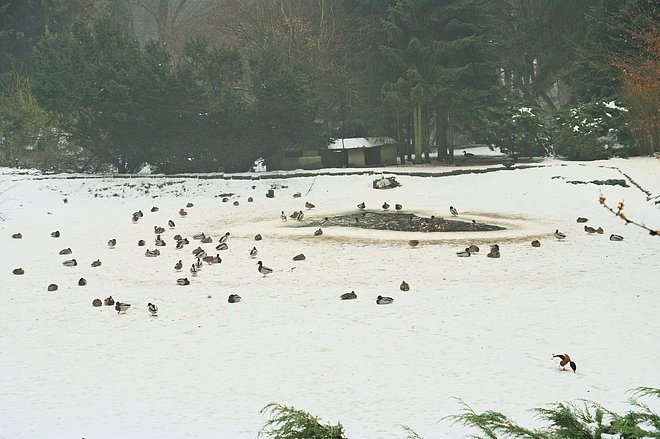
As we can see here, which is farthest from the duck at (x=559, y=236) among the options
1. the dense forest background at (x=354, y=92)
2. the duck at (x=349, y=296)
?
the dense forest background at (x=354, y=92)

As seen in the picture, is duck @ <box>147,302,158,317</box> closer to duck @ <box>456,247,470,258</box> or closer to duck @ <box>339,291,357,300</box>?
duck @ <box>339,291,357,300</box>

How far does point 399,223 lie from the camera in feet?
68.4

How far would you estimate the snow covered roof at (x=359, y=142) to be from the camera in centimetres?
3581

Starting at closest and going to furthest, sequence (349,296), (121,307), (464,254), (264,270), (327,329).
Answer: (327,329) → (121,307) → (349,296) → (264,270) → (464,254)

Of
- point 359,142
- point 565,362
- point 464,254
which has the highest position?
point 359,142

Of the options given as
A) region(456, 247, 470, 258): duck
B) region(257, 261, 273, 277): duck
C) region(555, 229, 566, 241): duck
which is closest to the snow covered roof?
region(555, 229, 566, 241): duck

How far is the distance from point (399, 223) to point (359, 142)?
51.9ft

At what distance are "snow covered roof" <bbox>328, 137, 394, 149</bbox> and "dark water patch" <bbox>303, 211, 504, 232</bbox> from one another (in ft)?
42.7

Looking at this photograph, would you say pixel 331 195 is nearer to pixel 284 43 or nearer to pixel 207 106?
pixel 207 106

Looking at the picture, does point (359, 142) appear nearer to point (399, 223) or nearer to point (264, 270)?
point (399, 223)

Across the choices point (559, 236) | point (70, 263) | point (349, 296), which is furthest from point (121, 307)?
A: point (559, 236)

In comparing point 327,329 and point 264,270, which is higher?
point 264,270

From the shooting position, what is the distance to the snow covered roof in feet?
117

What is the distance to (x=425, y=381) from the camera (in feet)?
28.6
